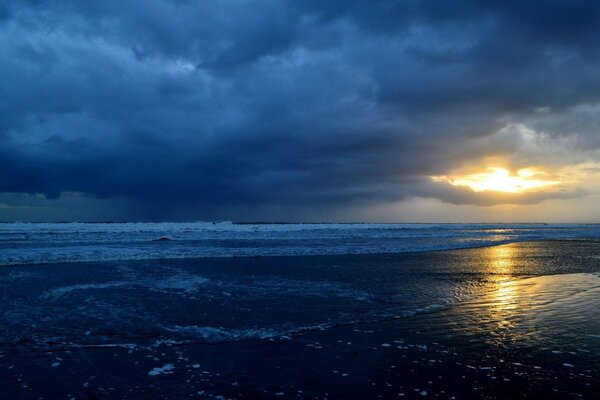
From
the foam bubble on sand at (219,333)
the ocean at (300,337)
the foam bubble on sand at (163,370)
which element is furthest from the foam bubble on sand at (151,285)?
the foam bubble on sand at (163,370)

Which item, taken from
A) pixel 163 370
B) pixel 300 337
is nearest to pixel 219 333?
pixel 300 337

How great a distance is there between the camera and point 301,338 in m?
8.32

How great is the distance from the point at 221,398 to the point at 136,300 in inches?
307

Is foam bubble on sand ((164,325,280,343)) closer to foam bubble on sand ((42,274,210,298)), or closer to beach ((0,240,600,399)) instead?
beach ((0,240,600,399))

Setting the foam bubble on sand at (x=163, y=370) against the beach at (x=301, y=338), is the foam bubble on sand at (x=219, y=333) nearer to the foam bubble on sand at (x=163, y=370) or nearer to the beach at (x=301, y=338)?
the beach at (x=301, y=338)

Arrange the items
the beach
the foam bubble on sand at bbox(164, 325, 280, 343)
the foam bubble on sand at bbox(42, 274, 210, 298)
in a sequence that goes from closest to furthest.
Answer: the beach
the foam bubble on sand at bbox(164, 325, 280, 343)
the foam bubble on sand at bbox(42, 274, 210, 298)

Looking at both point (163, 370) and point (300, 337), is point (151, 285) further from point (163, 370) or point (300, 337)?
point (163, 370)

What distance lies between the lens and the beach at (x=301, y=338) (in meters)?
5.89

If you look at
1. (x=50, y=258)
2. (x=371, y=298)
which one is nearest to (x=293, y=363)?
(x=371, y=298)

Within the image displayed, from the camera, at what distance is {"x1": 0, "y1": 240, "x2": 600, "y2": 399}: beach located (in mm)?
5887

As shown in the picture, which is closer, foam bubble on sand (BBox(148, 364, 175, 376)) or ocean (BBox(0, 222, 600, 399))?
ocean (BBox(0, 222, 600, 399))

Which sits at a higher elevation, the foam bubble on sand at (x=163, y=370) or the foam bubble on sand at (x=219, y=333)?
the foam bubble on sand at (x=163, y=370)

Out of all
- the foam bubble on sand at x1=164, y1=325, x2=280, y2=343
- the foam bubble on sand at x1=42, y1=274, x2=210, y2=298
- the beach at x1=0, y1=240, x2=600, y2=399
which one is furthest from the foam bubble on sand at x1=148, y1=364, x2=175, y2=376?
the foam bubble on sand at x1=42, y1=274, x2=210, y2=298

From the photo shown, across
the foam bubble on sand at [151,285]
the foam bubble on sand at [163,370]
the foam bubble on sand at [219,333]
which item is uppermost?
the foam bubble on sand at [151,285]
